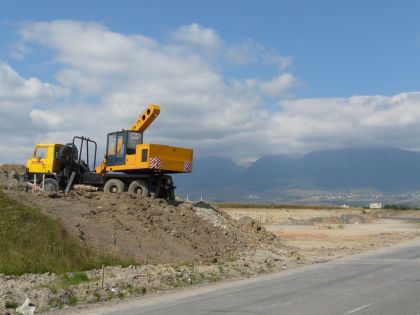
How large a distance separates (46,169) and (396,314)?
2058 centimetres

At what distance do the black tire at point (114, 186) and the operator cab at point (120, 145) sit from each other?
92cm

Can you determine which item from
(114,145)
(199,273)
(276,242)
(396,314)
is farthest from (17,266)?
(276,242)

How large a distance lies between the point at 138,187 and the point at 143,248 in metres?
6.20

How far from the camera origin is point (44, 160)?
94.0 feet

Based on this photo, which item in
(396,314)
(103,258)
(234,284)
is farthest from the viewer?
(103,258)

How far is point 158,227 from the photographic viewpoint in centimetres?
2430

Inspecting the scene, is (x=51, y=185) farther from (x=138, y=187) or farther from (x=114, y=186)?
(x=138, y=187)

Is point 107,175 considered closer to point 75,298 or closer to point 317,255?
point 317,255

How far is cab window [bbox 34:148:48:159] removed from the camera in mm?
28797

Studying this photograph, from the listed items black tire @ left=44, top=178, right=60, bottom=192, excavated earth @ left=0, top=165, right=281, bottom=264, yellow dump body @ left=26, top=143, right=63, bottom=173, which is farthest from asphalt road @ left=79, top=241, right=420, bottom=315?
yellow dump body @ left=26, top=143, right=63, bottom=173

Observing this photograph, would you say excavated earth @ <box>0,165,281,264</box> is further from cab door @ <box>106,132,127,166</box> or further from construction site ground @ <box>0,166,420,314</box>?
cab door @ <box>106,132,127,166</box>

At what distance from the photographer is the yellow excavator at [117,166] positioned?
2747cm

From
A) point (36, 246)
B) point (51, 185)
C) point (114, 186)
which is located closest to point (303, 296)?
point (36, 246)

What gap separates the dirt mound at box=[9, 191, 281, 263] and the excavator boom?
4263 millimetres
